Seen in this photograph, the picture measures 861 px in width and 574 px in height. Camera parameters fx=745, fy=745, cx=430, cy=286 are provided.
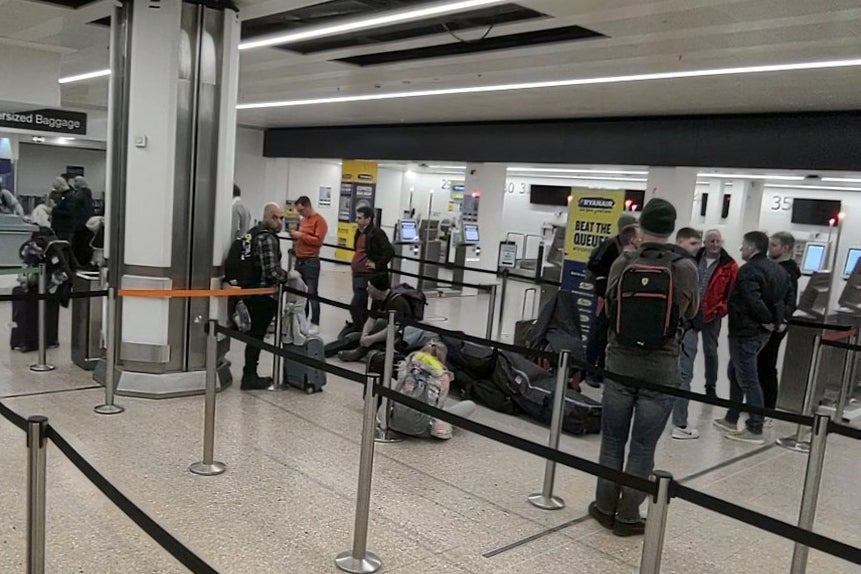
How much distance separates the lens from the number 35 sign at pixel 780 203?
20.6 m

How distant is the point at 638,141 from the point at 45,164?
1763 cm

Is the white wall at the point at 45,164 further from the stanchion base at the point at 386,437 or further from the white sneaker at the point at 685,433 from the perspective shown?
the white sneaker at the point at 685,433

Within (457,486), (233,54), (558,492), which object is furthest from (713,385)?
(233,54)

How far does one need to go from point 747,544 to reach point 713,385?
2.40m

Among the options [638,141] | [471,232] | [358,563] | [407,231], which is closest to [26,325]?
[358,563]

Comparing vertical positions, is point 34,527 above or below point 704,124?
below

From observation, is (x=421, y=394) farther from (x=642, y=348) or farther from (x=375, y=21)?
(x=375, y=21)

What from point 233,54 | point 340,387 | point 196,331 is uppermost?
point 233,54

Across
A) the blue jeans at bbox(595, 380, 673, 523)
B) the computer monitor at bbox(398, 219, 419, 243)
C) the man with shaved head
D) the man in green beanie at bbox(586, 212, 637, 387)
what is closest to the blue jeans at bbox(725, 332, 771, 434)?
the man in green beanie at bbox(586, 212, 637, 387)

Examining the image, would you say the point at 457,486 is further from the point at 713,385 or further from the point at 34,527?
the point at 713,385

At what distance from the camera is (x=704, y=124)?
33.1 ft

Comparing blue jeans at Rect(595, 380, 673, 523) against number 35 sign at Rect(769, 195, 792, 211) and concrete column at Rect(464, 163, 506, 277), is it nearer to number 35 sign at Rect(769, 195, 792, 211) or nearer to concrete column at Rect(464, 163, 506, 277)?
concrete column at Rect(464, 163, 506, 277)

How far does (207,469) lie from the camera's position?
425 centimetres

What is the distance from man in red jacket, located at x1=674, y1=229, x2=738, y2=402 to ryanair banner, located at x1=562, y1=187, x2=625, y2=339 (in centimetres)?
161
